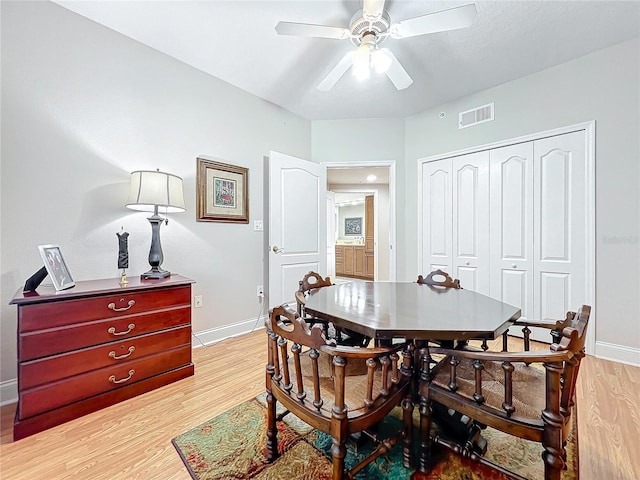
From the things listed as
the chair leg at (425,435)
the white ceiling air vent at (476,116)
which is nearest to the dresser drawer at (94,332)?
the chair leg at (425,435)

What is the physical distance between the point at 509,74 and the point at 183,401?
13.0 feet

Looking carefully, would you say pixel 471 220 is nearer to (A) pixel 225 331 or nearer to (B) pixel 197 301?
(A) pixel 225 331

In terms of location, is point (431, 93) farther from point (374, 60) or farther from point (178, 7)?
point (178, 7)

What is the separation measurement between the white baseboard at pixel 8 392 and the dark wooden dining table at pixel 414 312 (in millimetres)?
1983

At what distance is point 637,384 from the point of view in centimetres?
207

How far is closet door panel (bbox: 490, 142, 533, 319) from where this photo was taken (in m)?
2.94

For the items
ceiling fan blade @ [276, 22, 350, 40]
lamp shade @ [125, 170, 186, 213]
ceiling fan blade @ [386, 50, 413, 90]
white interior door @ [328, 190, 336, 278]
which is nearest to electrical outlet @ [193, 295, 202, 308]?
lamp shade @ [125, 170, 186, 213]

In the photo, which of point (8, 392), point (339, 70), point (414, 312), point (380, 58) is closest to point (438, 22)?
point (380, 58)

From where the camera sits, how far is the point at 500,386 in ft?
4.02

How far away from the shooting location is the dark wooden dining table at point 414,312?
1.15 metres

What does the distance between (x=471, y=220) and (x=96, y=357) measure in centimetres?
358

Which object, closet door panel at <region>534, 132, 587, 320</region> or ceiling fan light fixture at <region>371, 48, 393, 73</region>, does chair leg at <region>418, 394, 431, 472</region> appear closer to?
ceiling fan light fixture at <region>371, 48, 393, 73</region>

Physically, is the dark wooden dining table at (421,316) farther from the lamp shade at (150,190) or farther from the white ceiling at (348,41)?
the white ceiling at (348,41)

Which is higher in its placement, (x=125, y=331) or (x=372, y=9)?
(x=372, y=9)
